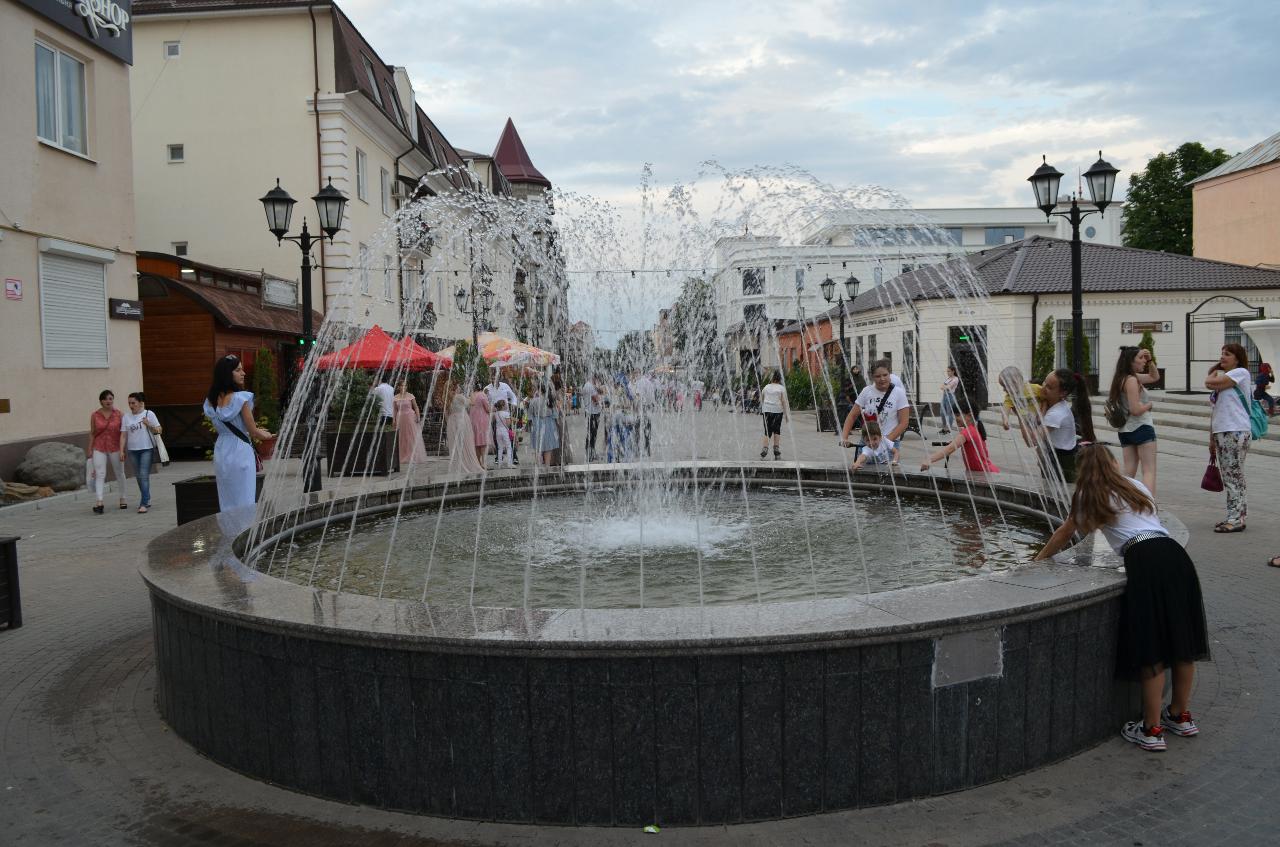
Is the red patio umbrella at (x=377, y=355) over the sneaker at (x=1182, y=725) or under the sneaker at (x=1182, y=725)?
over

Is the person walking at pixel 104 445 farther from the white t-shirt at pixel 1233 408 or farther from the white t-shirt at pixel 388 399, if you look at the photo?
the white t-shirt at pixel 1233 408

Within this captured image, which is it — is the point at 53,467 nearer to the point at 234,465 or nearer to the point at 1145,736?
the point at 234,465

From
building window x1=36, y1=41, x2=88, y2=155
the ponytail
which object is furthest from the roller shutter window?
the ponytail

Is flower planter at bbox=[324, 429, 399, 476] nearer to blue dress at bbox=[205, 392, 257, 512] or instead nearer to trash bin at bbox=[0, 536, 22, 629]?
blue dress at bbox=[205, 392, 257, 512]

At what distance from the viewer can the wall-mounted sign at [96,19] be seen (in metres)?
15.7

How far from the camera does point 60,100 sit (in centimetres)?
1623

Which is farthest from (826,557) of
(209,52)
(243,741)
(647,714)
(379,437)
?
(209,52)

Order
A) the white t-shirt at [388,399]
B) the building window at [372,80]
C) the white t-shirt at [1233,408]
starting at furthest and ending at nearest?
the building window at [372,80], the white t-shirt at [388,399], the white t-shirt at [1233,408]

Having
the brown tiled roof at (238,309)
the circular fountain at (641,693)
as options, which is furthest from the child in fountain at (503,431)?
the circular fountain at (641,693)

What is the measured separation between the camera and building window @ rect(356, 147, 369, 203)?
96.5ft

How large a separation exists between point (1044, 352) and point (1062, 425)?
25000mm

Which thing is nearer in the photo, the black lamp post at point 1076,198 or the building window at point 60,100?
the black lamp post at point 1076,198

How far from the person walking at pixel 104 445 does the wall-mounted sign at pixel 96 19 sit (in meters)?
7.06

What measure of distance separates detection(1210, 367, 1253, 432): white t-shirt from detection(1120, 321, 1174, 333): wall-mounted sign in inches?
1061
